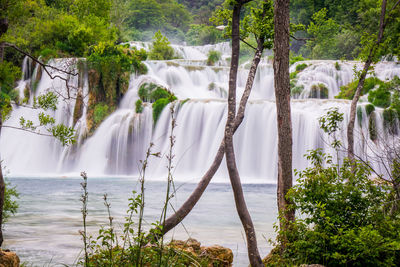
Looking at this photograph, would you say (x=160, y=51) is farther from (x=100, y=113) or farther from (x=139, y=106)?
(x=139, y=106)

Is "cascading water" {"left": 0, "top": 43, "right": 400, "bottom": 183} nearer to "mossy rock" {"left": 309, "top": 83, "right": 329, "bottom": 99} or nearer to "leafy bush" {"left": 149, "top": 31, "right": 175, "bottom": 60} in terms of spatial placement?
"mossy rock" {"left": 309, "top": 83, "right": 329, "bottom": 99}

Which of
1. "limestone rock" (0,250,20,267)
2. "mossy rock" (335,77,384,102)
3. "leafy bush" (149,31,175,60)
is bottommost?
"limestone rock" (0,250,20,267)

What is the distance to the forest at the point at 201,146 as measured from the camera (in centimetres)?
436

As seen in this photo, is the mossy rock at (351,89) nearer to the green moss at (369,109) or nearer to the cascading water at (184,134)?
the cascading water at (184,134)

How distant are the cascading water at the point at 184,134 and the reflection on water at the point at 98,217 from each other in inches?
107

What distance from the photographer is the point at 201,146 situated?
64.0ft

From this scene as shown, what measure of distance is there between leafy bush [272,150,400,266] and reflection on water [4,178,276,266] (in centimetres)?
82

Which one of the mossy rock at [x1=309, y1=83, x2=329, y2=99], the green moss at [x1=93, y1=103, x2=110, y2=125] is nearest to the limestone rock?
the green moss at [x1=93, y1=103, x2=110, y2=125]

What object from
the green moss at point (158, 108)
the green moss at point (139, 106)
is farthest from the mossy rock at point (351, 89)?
the green moss at point (139, 106)

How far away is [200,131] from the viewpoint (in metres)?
19.6

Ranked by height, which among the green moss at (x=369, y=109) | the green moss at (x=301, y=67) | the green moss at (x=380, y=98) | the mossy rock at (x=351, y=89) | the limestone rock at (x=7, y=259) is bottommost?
the limestone rock at (x=7, y=259)

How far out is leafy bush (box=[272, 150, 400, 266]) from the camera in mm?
3916

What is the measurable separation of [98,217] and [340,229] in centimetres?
710

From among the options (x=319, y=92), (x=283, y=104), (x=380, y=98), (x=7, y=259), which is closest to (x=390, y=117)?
(x=380, y=98)
